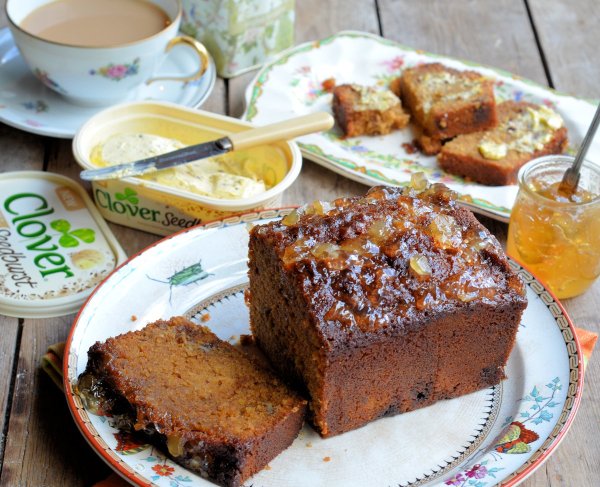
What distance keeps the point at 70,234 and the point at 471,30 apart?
2.22 m

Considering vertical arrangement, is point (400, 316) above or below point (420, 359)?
above

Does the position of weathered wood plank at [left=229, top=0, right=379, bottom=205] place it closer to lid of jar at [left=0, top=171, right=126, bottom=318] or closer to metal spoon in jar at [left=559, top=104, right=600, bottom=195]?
lid of jar at [left=0, top=171, right=126, bottom=318]

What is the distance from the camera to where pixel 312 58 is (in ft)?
11.6

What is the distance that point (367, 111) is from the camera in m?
3.15

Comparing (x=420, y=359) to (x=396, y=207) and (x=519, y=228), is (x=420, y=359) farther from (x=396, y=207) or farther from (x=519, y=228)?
(x=519, y=228)

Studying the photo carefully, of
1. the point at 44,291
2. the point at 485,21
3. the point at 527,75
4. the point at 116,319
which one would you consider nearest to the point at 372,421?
the point at 116,319

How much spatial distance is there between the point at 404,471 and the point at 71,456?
0.84 metres

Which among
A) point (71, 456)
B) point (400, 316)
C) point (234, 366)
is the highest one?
point (400, 316)

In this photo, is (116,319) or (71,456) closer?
(71,456)

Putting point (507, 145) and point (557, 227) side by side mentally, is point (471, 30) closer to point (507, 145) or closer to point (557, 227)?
point (507, 145)

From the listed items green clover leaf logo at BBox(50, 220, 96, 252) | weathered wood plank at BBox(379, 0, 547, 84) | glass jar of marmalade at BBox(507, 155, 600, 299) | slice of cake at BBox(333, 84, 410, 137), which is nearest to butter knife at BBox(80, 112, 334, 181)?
green clover leaf logo at BBox(50, 220, 96, 252)

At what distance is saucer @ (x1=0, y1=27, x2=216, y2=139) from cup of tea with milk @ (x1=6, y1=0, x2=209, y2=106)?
0.21ft

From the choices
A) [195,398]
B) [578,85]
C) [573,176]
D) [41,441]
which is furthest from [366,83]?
[41,441]

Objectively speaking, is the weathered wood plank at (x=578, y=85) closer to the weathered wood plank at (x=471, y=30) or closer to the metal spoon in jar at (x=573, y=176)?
the weathered wood plank at (x=471, y=30)
